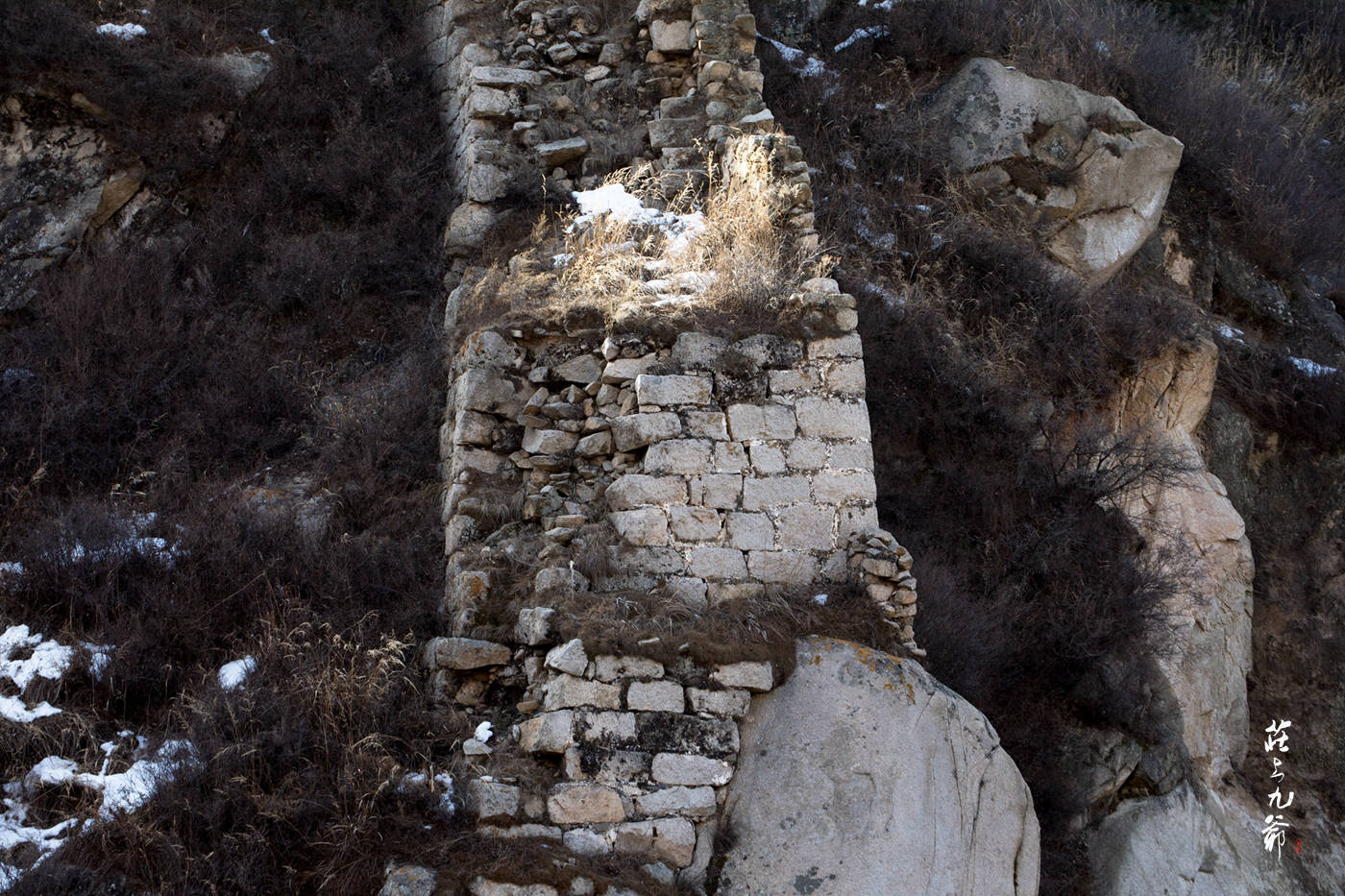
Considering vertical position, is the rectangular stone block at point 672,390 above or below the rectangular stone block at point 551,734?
above

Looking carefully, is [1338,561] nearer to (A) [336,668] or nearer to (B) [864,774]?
(B) [864,774]

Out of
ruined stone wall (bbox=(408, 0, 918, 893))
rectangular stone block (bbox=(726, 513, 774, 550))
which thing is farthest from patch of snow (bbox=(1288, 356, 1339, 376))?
rectangular stone block (bbox=(726, 513, 774, 550))

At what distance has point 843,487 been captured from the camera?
5.96 m

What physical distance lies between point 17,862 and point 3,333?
4.73 meters

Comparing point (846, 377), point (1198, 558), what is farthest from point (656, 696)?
point (1198, 558)

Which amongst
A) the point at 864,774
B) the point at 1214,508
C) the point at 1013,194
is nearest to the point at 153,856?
the point at 864,774

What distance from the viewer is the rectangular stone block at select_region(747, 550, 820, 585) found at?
5766 mm

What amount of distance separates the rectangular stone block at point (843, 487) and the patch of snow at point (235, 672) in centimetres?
295

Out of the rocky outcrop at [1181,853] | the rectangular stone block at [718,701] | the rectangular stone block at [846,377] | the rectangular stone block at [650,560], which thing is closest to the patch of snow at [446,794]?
the rectangular stone block at [718,701]

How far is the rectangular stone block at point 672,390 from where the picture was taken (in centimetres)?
604

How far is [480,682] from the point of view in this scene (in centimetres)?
570

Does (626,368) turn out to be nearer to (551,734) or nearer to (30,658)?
(551,734)

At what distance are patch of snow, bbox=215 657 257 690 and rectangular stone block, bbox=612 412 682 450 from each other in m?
2.18

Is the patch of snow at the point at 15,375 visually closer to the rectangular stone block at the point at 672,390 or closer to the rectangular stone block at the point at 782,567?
the rectangular stone block at the point at 672,390
